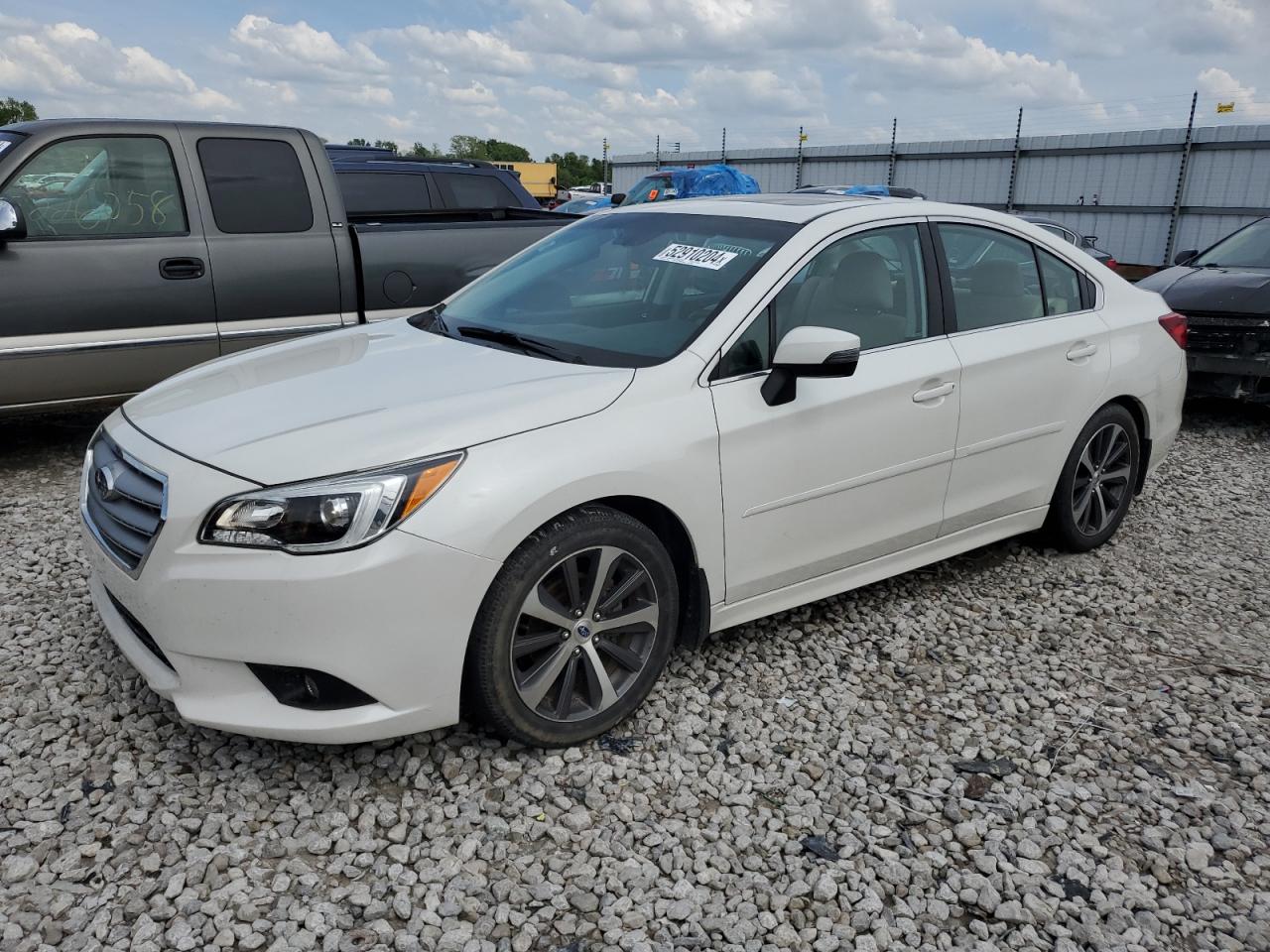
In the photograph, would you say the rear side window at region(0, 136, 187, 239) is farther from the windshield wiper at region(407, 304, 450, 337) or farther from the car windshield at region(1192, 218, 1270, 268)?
the car windshield at region(1192, 218, 1270, 268)

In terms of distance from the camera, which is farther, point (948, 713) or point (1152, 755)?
point (948, 713)

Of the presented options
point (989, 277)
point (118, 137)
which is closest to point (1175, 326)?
point (989, 277)

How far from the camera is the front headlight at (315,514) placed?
2.55 meters

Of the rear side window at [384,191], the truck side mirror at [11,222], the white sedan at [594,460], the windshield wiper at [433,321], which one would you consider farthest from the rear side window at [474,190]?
the windshield wiper at [433,321]

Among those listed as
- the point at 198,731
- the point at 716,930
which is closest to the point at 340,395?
the point at 198,731

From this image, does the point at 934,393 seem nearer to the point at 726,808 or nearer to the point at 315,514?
the point at 726,808

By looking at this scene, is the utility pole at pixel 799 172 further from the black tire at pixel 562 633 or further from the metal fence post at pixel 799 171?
the black tire at pixel 562 633

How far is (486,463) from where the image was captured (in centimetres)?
270

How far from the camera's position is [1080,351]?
4352 mm

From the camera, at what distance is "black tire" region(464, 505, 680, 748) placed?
108 inches

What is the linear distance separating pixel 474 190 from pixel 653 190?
410 inches

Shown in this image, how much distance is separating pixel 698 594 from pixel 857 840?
0.90 m

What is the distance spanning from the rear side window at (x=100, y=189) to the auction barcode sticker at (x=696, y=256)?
341 centimetres

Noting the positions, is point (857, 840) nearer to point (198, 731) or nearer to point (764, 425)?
point (764, 425)
